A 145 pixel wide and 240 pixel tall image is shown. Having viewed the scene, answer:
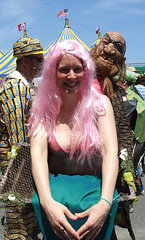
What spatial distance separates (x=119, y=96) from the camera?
2.34 meters

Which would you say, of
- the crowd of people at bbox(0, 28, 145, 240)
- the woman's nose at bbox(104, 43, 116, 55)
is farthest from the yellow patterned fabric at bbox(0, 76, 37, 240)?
the woman's nose at bbox(104, 43, 116, 55)

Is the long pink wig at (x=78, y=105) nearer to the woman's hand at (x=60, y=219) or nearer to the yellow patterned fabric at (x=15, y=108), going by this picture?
the woman's hand at (x=60, y=219)

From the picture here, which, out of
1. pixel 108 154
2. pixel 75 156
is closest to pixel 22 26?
pixel 75 156

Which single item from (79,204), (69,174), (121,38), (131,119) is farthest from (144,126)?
(79,204)

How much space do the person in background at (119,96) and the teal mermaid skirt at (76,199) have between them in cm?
17

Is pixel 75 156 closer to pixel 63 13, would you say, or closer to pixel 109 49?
pixel 109 49

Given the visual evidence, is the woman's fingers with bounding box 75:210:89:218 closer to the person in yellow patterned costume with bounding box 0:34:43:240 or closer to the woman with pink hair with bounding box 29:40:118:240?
the woman with pink hair with bounding box 29:40:118:240

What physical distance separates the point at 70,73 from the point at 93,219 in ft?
2.88

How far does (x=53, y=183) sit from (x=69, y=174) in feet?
0.48

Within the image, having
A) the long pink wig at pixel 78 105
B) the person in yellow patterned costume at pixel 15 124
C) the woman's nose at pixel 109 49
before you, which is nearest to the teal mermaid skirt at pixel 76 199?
the long pink wig at pixel 78 105

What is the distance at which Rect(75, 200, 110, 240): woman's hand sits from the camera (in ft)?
5.17

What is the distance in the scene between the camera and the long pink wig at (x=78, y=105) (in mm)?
1883

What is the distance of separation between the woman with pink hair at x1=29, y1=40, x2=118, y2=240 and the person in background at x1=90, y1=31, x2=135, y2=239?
0.51 ft

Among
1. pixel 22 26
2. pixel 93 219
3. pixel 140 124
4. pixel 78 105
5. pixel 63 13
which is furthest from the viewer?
pixel 63 13
